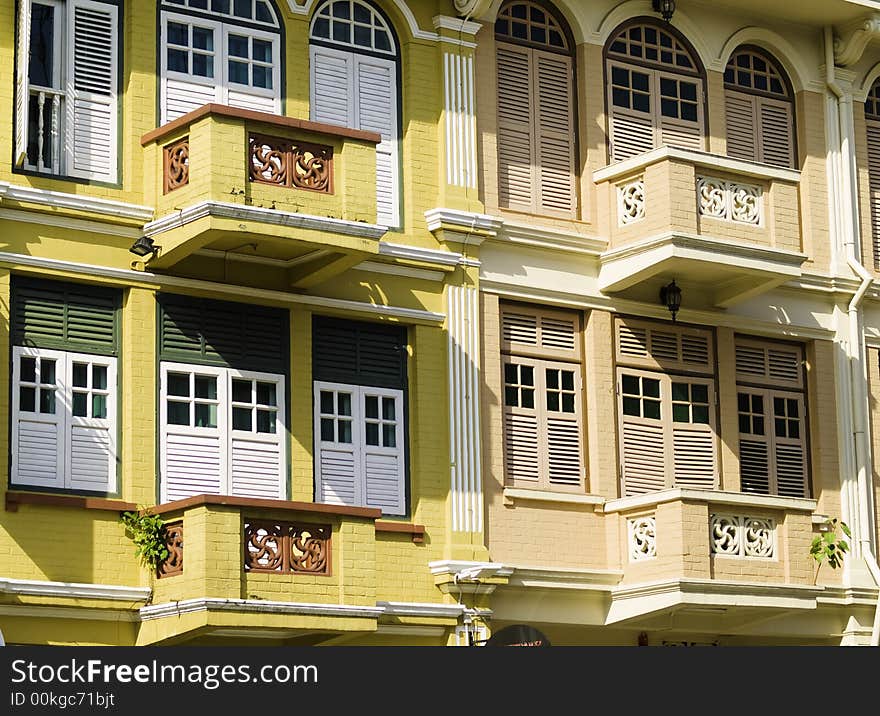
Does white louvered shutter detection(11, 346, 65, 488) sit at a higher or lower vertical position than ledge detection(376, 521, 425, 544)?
higher

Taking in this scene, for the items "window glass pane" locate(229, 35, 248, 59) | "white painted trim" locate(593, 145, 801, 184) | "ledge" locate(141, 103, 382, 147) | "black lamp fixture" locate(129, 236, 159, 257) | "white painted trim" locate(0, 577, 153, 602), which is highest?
"window glass pane" locate(229, 35, 248, 59)

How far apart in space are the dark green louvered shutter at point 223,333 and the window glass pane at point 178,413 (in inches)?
17.9

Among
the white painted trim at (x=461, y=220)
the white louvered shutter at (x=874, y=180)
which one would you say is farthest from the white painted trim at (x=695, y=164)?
the white louvered shutter at (x=874, y=180)

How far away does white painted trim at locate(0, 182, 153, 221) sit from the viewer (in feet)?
65.0

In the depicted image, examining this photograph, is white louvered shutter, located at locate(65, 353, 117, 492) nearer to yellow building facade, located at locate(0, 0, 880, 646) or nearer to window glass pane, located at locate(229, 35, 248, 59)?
yellow building facade, located at locate(0, 0, 880, 646)

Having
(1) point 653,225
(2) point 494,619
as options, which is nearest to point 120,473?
(2) point 494,619

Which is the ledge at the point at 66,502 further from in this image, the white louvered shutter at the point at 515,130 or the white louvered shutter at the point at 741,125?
the white louvered shutter at the point at 741,125

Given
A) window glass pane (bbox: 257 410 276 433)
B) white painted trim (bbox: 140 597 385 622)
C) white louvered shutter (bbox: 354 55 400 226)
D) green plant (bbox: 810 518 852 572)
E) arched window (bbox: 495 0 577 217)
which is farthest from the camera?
arched window (bbox: 495 0 577 217)

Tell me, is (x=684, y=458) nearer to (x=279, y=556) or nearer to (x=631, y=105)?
(x=631, y=105)

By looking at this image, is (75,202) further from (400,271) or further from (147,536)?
(400,271)

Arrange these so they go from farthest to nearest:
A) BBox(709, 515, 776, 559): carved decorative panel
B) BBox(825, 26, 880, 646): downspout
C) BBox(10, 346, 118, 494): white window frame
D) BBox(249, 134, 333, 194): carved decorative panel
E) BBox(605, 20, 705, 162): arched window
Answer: BBox(825, 26, 880, 646): downspout, BBox(605, 20, 705, 162): arched window, BBox(709, 515, 776, 559): carved decorative panel, BBox(249, 134, 333, 194): carved decorative panel, BBox(10, 346, 118, 494): white window frame

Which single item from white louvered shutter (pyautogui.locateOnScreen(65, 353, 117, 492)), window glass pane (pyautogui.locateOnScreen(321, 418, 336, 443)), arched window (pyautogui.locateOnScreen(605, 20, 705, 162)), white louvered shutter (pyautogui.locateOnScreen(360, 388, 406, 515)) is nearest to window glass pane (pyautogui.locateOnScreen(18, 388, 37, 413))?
white louvered shutter (pyautogui.locateOnScreen(65, 353, 117, 492))

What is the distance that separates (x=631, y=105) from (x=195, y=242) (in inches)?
263

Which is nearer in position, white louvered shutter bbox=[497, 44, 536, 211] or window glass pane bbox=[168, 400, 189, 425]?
window glass pane bbox=[168, 400, 189, 425]
